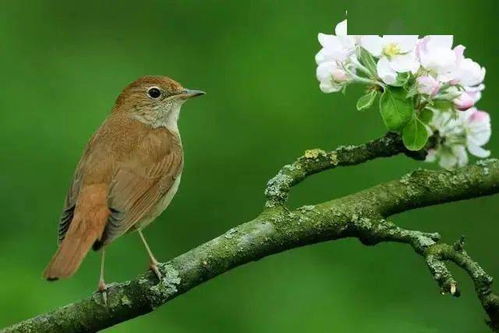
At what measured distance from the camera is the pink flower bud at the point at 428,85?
14.8ft

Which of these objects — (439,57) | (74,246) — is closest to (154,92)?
(74,246)

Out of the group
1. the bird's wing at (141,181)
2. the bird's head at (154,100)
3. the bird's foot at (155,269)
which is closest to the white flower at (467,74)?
the bird's foot at (155,269)

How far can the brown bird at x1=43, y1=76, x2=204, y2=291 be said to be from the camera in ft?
15.5

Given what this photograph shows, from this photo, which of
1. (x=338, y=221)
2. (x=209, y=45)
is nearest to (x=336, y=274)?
(x=338, y=221)

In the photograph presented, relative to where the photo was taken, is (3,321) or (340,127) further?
(340,127)

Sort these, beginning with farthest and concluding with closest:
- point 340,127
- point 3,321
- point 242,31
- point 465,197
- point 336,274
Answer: point 242,31, point 340,127, point 336,274, point 3,321, point 465,197

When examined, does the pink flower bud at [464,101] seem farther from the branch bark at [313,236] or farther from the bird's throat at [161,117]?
the bird's throat at [161,117]

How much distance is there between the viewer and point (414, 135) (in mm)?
4602

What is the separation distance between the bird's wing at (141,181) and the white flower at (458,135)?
1.08 m

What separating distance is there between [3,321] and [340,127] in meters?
2.30

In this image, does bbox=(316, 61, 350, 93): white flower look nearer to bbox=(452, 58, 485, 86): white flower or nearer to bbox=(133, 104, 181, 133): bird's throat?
bbox=(452, 58, 485, 86): white flower

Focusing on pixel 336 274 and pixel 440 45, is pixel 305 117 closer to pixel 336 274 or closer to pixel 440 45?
pixel 336 274

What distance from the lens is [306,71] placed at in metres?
7.86

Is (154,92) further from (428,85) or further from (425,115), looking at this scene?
(428,85)
